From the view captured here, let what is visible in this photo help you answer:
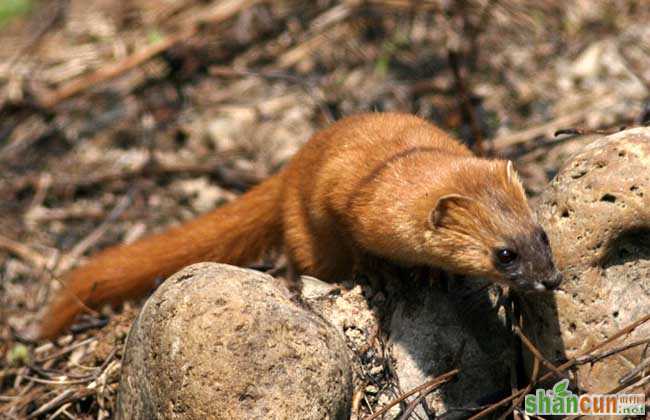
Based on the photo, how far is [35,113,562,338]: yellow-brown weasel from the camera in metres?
4.12

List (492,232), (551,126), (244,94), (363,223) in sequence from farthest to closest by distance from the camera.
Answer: (244,94), (551,126), (363,223), (492,232)

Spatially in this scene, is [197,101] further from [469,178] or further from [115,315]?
[469,178]

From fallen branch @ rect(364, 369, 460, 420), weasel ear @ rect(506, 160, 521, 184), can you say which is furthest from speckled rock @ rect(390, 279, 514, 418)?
weasel ear @ rect(506, 160, 521, 184)

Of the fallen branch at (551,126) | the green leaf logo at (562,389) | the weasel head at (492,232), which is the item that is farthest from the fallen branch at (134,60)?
the green leaf logo at (562,389)

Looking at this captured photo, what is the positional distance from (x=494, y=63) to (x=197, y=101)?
2.82 m

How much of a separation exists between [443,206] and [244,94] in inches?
170

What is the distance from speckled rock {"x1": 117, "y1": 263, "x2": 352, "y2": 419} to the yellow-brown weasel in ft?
2.67

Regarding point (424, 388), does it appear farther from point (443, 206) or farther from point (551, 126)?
point (551, 126)

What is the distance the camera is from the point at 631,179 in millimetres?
3738

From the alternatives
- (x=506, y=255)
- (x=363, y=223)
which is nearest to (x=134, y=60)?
(x=363, y=223)

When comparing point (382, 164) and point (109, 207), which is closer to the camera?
point (382, 164)

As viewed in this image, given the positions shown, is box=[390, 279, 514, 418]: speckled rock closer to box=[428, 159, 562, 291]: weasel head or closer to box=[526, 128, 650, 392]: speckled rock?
box=[428, 159, 562, 291]: weasel head

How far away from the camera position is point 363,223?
180 inches

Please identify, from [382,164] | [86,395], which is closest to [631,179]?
[382,164]
